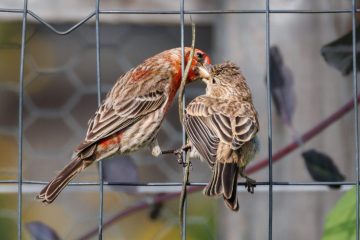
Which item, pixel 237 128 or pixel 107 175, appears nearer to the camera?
pixel 237 128

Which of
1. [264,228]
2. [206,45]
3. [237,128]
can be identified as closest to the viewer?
[237,128]

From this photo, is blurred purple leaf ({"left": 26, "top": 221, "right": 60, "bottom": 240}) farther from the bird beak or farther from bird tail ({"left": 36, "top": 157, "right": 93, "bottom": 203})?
the bird beak

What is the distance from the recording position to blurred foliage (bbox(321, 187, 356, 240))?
6.57 meters

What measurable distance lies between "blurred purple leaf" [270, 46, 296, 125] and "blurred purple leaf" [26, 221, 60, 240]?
125 cm

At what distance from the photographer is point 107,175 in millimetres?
7191

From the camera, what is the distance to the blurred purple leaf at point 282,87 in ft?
22.1

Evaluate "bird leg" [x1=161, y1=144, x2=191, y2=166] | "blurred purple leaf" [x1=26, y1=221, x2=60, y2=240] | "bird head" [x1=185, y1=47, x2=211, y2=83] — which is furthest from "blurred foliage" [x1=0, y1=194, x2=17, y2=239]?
"bird head" [x1=185, y1=47, x2=211, y2=83]

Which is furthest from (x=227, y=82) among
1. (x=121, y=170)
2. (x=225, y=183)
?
(x=225, y=183)

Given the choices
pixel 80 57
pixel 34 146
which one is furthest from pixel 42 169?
pixel 80 57

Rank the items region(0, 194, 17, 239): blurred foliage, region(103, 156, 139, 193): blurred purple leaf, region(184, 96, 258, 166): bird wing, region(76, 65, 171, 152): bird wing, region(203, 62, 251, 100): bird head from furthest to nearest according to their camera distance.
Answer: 1. region(0, 194, 17, 239): blurred foliage
2. region(103, 156, 139, 193): blurred purple leaf
3. region(76, 65, 171, 152): bird wing
4. region(203, 62, 251, 100): bird head
5. region(184, 96, 258, 166): bird wing

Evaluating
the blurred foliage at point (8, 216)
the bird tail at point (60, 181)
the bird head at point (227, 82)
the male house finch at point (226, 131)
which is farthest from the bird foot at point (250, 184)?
the blurred foliage at point (8, 216)

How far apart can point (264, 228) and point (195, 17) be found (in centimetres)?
113

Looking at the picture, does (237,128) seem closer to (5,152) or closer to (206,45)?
(206,45)

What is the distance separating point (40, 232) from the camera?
6.80m
